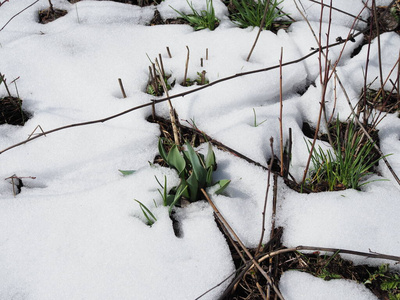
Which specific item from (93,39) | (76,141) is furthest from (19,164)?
(93,39)

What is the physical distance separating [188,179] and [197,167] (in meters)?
0.06

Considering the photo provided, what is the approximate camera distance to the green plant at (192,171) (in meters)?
1.34

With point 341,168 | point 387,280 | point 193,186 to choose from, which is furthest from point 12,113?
point 387,280

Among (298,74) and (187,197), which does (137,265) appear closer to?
(187,197)

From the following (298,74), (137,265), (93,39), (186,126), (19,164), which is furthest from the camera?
(93,39)

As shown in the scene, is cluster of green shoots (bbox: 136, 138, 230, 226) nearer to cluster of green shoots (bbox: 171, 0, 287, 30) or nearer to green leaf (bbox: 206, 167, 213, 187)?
green leaf (bbox: 206, 167, 213, 187)

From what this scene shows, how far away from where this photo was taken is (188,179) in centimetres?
135

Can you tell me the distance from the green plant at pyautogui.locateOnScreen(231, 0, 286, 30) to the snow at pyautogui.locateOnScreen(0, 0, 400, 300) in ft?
0.24

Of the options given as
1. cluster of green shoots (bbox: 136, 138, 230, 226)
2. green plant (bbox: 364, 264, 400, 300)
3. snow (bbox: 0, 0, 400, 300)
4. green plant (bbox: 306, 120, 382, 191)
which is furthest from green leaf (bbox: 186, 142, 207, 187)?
green plant (bbox: 364, 264, 400, 300)

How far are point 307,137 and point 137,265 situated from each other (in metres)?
1.01

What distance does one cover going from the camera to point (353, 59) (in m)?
1.99

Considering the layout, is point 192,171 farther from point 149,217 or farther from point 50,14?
point 50,14

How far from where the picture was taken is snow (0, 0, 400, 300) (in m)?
1.26

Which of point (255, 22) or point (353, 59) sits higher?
point (255, 22)
